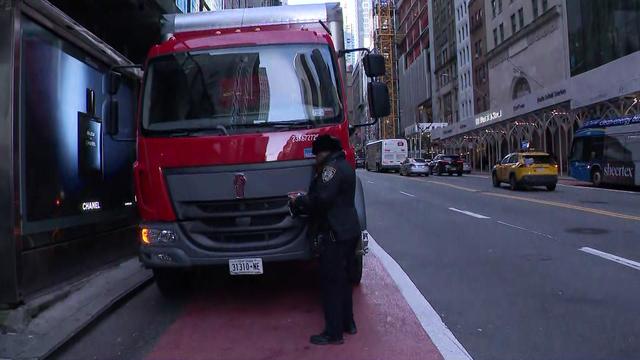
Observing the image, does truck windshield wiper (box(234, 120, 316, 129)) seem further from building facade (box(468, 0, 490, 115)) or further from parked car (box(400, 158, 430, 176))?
building facade (box(468, 0, 490, 115))

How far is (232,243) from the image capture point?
585 centimetres

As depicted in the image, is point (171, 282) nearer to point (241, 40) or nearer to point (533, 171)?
point (241, 40)

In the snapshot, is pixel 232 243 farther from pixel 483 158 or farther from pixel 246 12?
pixel 483 158

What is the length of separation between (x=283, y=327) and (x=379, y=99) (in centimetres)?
280

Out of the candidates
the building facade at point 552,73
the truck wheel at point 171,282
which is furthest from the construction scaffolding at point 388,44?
the truck wheel at point 171,282

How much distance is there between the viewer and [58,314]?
6086mm

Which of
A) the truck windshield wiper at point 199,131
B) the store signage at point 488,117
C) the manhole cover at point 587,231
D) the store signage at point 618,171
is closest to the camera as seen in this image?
the truck windshield wiper at point 199,131

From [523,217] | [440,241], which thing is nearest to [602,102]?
[523,217]

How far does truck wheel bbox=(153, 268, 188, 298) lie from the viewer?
676cm

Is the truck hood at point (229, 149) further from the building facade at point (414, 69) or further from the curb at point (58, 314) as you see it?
the building facade at point (414, 69)

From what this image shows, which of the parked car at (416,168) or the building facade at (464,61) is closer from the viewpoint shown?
the parked car at (416,168)

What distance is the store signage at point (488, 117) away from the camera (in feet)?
151

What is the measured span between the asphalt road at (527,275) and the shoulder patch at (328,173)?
6.09 feet

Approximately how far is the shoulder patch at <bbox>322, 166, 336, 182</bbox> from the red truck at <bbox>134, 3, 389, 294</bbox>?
717mm
